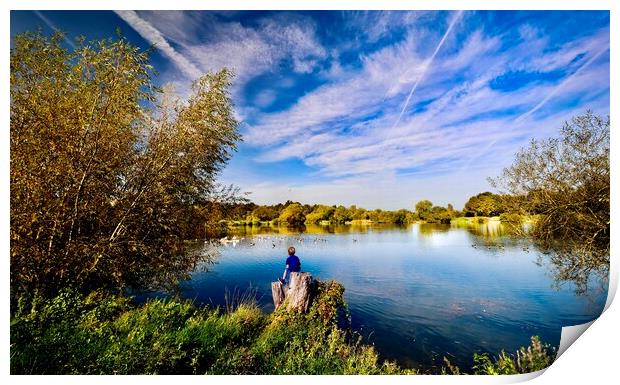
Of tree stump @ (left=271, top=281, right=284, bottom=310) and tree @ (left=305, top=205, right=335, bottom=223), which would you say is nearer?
tree stump @ (left=271, top=281, right=284, bottom=310)

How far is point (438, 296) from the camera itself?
36.7 feet

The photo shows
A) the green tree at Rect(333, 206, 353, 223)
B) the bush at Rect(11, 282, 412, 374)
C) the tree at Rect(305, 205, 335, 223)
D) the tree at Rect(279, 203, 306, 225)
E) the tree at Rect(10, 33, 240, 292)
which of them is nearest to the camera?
the bush at Rect(11, 282, 412, 374)

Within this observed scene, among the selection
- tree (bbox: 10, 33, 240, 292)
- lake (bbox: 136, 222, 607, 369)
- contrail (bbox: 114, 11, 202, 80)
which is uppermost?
contrail (bbox: 114, 11, 202, 80)

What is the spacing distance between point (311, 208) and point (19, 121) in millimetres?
51596

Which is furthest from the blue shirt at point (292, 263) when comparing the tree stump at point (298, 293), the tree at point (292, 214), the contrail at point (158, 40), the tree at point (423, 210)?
the tree at point (423, 210)

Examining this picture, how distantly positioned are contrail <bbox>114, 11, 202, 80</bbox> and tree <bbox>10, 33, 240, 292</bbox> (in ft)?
1.91

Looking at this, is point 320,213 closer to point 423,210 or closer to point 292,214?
point 292,214

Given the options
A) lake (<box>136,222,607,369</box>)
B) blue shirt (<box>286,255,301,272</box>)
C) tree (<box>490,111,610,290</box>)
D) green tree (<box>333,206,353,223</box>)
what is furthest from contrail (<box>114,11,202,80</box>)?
green tree (<box>333,206,353,223</box>)

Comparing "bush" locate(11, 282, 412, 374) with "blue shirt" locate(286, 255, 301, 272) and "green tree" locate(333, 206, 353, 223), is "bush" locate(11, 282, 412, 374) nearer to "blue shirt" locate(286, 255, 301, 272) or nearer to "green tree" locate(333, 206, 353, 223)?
"blue shirt" locate(286, 255, 301, 272)

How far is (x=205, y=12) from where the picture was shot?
6.71 m

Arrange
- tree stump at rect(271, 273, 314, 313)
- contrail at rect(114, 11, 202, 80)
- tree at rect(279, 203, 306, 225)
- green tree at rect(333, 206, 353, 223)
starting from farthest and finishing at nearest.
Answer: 1. green tree at rect(333, 206, 353, 223)
2. tree at rect(279, 203, 306, 225)
3. tree stump at rect(271, 273, 314, 313)
4. contrail at rect(114, 11, 202, 80)

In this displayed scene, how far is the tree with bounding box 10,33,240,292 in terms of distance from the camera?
495cm

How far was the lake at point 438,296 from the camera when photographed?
7.55m
